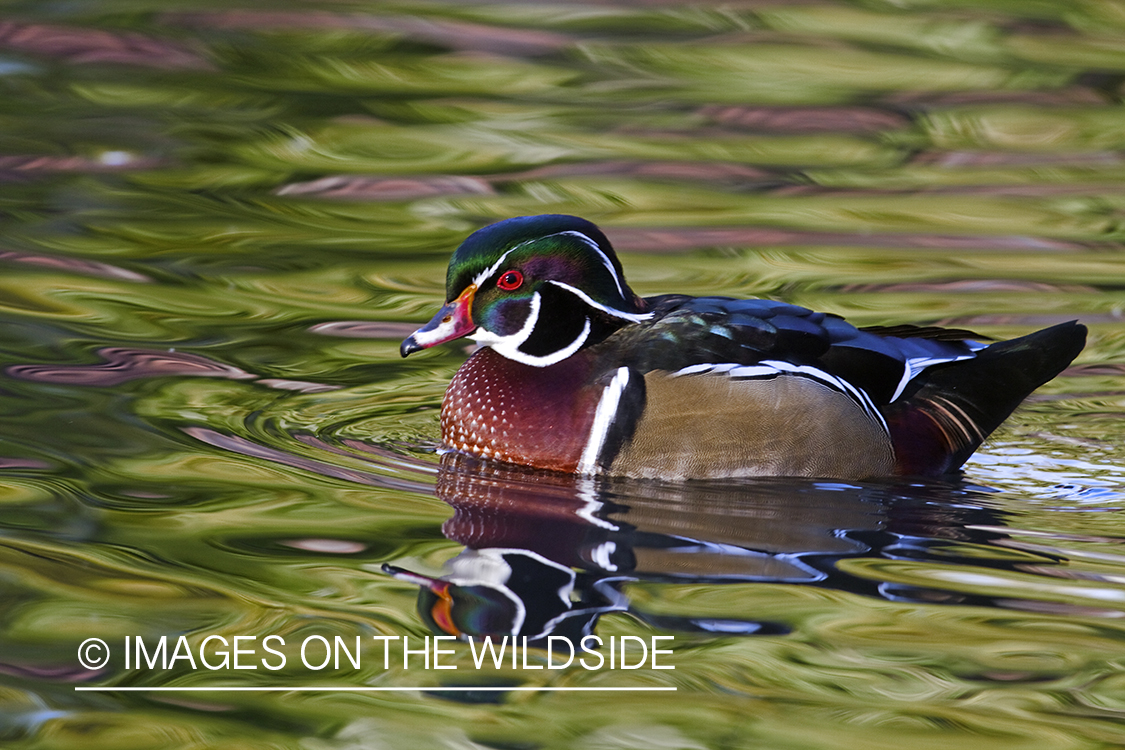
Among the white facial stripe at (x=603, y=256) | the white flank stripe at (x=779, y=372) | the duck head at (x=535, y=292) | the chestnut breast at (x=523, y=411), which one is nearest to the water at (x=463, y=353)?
the chestnut breast at (x=523, y=411)

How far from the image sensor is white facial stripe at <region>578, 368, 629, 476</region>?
5.67 m

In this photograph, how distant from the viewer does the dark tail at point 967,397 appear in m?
5.98

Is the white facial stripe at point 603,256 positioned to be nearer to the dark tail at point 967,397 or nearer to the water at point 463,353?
the water at point 463,353

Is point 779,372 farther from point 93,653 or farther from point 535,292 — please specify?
point 93,653

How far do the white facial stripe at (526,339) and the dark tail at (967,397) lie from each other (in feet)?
3.85

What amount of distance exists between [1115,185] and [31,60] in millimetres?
7288

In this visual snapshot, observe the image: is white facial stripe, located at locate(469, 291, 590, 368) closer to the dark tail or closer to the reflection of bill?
the dark tail

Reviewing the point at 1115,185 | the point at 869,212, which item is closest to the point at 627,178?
the point at 869,212

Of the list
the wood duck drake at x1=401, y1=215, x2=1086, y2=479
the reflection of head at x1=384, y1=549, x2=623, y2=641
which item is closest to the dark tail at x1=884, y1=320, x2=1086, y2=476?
Result: the wood duck drake at x1=401, y1=215, x2=1086, y2=479

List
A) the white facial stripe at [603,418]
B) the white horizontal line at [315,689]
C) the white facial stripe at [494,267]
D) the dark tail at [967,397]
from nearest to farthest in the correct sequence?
the white horizontal line at [315,689], the white facial stripe at [603,418], the white facial stripe at [494,267], the dark tail at [967,397]

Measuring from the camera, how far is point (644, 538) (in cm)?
507

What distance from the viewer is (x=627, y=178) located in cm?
966

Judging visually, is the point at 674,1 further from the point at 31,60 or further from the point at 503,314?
the point at 503,314

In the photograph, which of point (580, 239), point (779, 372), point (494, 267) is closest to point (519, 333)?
point (494, 267)
